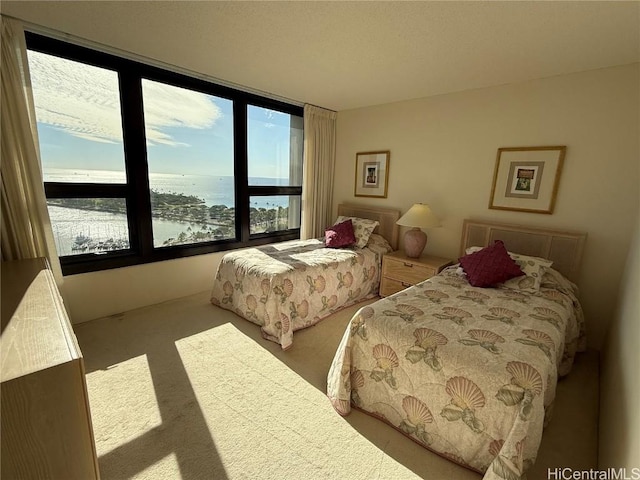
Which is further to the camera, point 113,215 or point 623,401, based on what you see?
point 113,215

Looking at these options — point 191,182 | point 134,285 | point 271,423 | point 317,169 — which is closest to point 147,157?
point 191,182

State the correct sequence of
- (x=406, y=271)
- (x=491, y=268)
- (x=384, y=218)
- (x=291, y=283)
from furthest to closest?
(x=384, y=218)
(x=406, y=271)
(x=291, y=283)
(x=491, y=268)

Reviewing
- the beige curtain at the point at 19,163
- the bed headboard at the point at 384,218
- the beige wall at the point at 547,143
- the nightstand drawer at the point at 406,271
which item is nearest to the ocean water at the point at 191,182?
the beige curtain at the point at 19,163

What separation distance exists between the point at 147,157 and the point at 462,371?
3265mm

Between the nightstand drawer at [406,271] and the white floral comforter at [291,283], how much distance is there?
7.4 inches

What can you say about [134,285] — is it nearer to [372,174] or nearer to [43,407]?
[43,407]

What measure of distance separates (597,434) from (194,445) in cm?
233

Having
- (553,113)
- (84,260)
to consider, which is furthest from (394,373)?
(84,260)

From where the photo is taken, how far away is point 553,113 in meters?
2.64

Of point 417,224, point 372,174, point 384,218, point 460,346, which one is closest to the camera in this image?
point 460,346

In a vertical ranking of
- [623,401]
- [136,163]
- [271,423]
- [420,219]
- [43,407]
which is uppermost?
[136,163]

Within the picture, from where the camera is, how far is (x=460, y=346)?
1.54m

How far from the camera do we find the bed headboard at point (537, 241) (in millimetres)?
2584

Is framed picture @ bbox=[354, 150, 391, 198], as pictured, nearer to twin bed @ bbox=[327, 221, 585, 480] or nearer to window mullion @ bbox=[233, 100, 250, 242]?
window mullion @ bbox=[233, 100, 250, 242]
